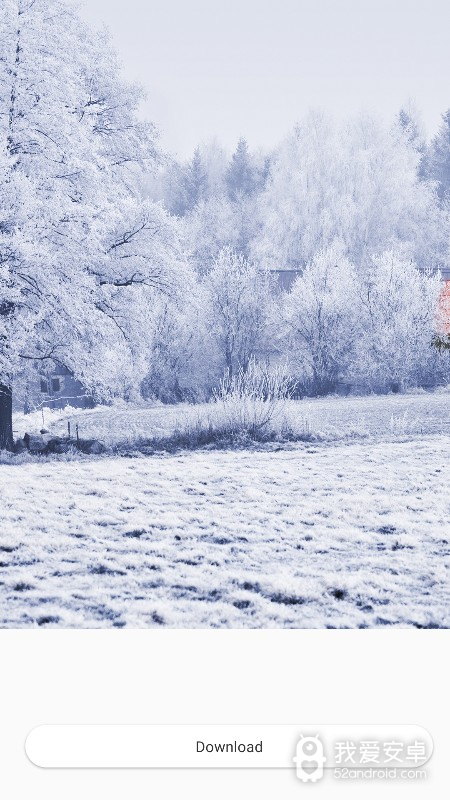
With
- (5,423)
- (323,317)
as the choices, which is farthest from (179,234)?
(323,317)

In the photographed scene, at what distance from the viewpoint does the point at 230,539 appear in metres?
5.02

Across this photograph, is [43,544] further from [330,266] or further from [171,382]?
[330,266]

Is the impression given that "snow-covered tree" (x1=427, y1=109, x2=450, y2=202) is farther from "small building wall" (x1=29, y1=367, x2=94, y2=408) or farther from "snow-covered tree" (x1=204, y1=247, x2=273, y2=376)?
"small building wall" (x1=29, y1=367, x2=94, y2=408)

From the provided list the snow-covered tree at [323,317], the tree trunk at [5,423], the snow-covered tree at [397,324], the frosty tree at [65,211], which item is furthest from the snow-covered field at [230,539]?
the snow-covered tree at [397,324]

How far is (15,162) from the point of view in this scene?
28.2ft

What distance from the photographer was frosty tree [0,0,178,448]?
8367mm

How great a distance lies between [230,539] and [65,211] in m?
5.13

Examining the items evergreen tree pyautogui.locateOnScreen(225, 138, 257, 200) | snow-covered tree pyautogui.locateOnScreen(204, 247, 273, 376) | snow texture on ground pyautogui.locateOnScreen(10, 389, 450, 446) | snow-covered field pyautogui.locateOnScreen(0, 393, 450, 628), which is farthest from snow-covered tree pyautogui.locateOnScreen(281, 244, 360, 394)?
snow-covered field pyautogui.locateOnScreen(0, 393, 450, 628)

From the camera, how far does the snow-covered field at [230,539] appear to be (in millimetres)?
3535

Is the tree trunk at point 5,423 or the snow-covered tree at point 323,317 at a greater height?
the snow-covered tree at point 323,317

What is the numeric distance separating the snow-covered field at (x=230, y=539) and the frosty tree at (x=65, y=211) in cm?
167

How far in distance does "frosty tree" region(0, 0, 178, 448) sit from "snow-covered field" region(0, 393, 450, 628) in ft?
5.47

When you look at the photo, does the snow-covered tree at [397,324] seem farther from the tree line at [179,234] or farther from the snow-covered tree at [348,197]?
the snow-covered tree at [348,197]
